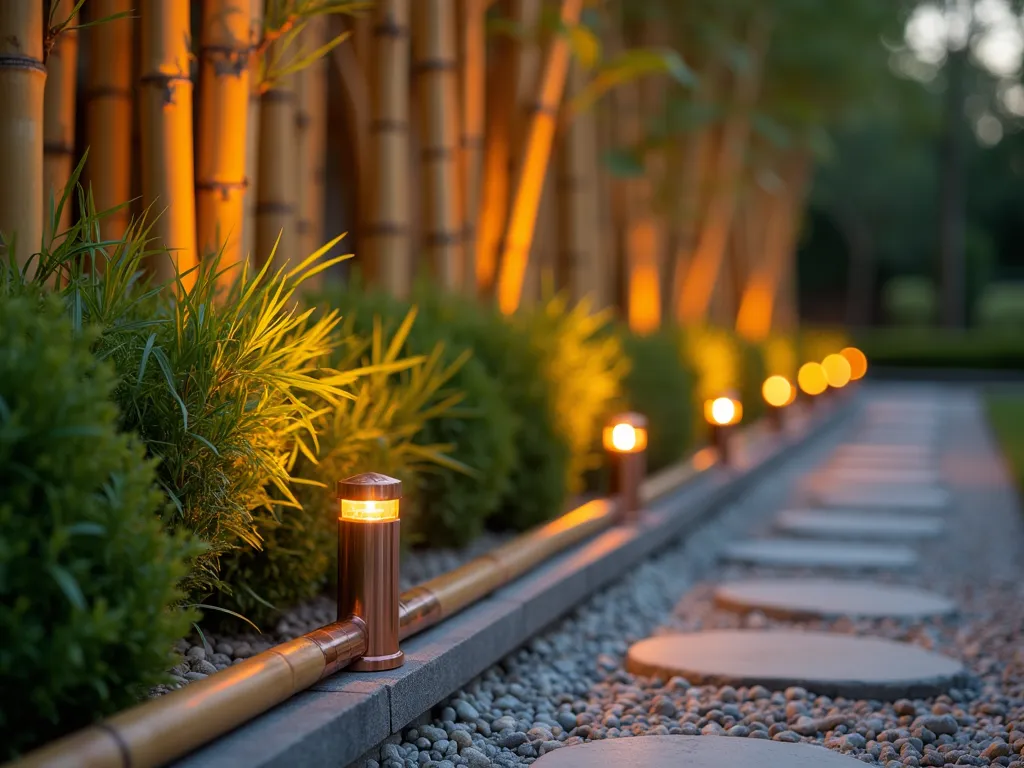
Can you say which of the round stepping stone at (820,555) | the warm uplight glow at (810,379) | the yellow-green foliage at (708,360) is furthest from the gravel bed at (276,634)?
the warm uplight glow at (810,379)

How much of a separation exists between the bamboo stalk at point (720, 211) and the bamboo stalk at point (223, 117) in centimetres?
671

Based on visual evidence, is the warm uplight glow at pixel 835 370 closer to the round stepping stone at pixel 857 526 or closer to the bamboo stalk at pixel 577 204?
the bamboo stalk at pixel 577 204

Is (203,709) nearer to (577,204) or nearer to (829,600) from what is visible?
(829,600)

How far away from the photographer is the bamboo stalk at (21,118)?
6.74 ft

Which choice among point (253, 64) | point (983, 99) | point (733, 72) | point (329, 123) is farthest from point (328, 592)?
point (983, 99)

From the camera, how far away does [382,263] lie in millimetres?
3936

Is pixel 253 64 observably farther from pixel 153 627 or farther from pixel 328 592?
pixel 153 627

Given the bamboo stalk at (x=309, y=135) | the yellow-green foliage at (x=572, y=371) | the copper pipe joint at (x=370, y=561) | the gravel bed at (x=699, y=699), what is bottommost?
the gravel bed at (x=699, y=699)

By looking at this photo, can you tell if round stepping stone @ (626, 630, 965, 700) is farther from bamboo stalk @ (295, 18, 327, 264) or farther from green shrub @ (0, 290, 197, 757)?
bamboo stalk @ (295, 18, 327, 264)

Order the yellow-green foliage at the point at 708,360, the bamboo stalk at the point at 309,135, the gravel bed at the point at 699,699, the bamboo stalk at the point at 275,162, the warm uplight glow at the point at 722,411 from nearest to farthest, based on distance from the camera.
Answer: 1. the gravel bed at the point at 699,699
2. the bamboo stalk at the point at 275,162
3. the bamboo stalk at the point at 309,135
4. the warm uplight glow at the point at 722,411
5. the yellow-green foliage at the point at 708,360

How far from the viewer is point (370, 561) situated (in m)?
2.05

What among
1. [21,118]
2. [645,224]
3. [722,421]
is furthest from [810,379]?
[21,118]

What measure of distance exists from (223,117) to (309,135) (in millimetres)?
1577

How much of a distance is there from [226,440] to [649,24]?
21.1 ft
